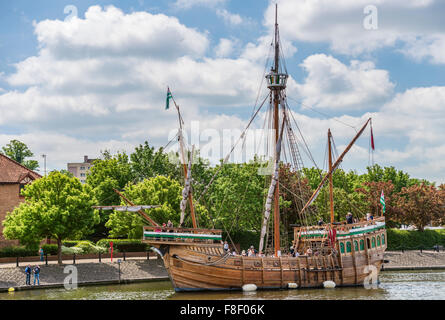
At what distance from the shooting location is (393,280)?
165ft

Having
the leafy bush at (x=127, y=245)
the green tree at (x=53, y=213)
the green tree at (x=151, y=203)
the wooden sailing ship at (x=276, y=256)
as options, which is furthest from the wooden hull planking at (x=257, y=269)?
the leafy bush at (x=127, y=245)

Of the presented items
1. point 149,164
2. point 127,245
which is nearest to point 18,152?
point 149,164

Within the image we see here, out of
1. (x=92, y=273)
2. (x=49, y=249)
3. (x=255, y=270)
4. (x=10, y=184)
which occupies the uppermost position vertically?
(x=10, y=184)

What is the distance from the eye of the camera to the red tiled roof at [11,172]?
6762 cm

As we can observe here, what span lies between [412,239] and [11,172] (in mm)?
53624

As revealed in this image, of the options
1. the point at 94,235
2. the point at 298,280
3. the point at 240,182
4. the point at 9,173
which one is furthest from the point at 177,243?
the point at 94,235

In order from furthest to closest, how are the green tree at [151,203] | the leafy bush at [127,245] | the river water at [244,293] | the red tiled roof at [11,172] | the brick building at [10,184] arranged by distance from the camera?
Result: the red tiled roof at [11,172]
the brick building at [10,184]
the leafy bush at [127,245]
the green tree at [151,203]
the river water at [244,293]

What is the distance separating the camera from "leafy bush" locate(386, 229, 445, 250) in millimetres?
76438

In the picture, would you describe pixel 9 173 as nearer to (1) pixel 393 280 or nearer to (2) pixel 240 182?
(2) pixel 240 182

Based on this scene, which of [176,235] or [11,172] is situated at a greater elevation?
[11,172]

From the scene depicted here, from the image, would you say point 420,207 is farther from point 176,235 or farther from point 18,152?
point 18,152

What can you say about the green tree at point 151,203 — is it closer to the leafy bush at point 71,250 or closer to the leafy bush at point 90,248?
the leafy bush at point 90,248

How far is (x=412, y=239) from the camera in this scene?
77.8 metres

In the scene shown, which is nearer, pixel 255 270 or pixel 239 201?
pixel 255 270
